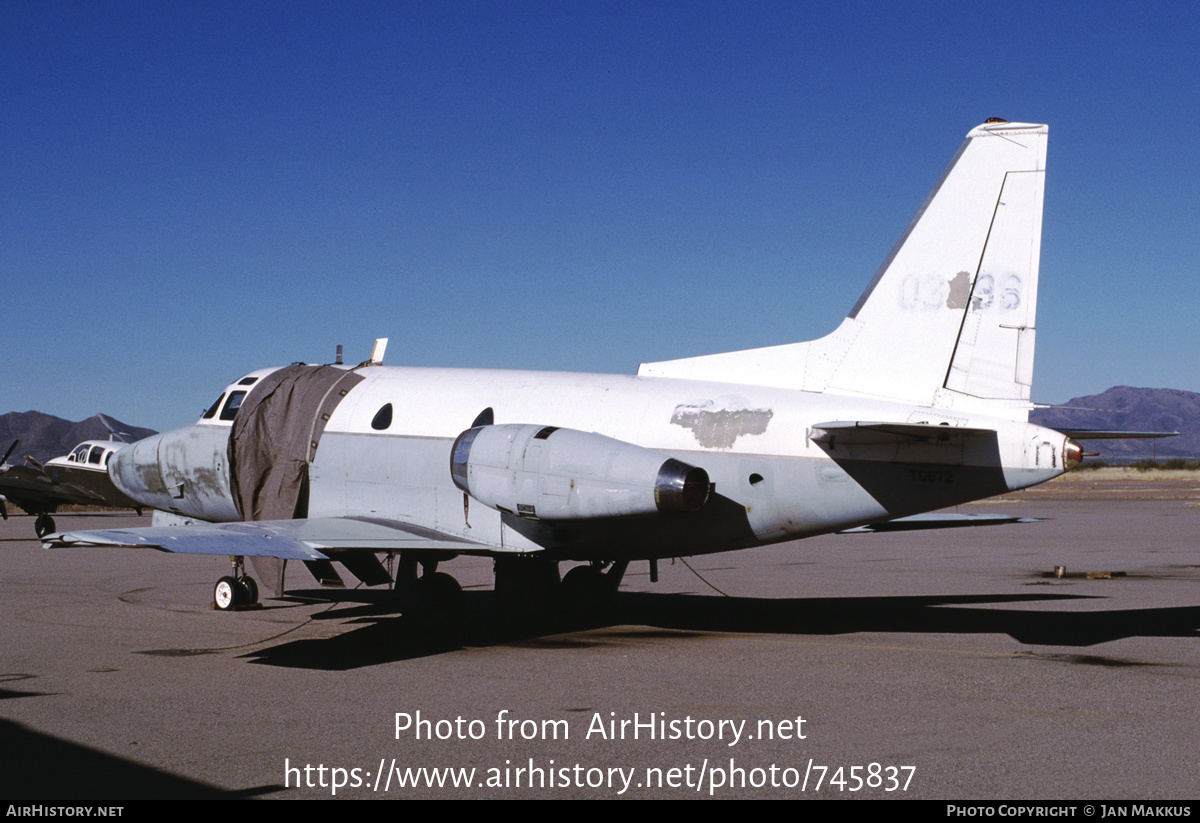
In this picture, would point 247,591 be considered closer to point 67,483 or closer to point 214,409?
point 214,409

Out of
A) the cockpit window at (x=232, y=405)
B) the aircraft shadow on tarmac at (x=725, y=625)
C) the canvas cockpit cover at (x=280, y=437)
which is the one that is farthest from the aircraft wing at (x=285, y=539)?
the cockpit window at (x=232, y=405)

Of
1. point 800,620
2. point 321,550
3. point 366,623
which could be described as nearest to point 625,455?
point 321,550

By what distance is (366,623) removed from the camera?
15.8 m

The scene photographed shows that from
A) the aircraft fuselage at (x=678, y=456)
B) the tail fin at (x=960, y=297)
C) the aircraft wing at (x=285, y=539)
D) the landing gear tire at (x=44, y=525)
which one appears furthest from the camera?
the landing gear tire at (x=44, y=525)

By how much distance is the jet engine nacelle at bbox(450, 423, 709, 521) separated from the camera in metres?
12.1

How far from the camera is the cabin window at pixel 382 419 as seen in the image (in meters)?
15.5

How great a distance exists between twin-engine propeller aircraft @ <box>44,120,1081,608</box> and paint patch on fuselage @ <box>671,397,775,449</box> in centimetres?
2

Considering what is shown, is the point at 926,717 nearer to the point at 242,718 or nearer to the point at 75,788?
the point at 242,718

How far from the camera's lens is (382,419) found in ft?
51.0

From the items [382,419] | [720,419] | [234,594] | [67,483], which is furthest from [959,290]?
[67,483]

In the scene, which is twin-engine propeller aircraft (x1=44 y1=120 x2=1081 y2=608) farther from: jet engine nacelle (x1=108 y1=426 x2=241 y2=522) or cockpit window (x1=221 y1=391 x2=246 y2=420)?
jet engine nacelle (x1=108 y1=426 x2=241 y2=522)

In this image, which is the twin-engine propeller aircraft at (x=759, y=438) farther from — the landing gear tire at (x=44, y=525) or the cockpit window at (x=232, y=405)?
the landing gear tire at (x=44, y=525)

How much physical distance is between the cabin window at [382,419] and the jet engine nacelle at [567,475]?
197cm

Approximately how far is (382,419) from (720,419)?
5.12 metres
